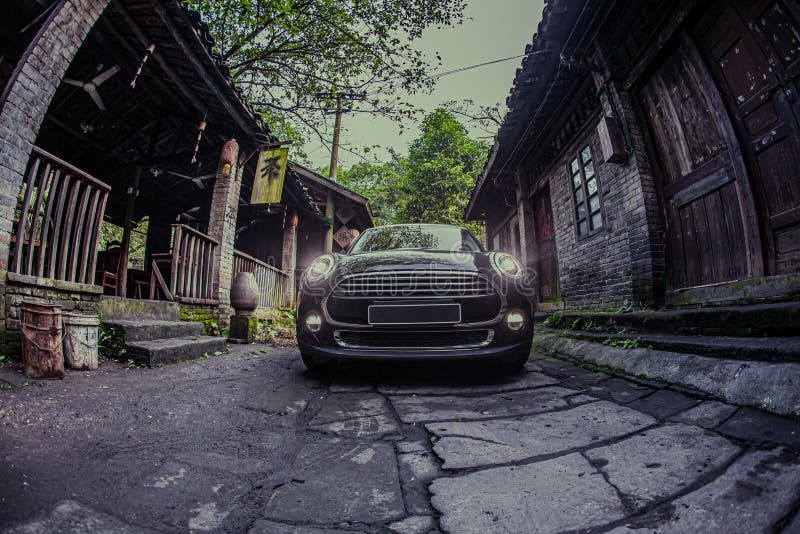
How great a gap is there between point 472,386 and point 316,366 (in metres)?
1.19

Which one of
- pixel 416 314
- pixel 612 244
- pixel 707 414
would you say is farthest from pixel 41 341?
pixel 612 244

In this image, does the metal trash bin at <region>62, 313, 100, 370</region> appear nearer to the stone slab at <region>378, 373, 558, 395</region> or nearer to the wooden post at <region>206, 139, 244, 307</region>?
the stone slab at <region>378, 373, 558, 395</region>

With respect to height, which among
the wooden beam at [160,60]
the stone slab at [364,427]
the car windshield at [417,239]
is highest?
the wooden beam at [160,60]

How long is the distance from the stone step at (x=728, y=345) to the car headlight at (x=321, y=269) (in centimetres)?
233

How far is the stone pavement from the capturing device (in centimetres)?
104

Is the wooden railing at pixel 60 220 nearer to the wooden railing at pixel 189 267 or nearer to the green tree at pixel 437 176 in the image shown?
the wooden railing at pixel 189 267

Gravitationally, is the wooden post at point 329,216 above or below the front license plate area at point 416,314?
above

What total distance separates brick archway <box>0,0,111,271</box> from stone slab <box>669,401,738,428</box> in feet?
13.9

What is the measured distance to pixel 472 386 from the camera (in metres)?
2.55

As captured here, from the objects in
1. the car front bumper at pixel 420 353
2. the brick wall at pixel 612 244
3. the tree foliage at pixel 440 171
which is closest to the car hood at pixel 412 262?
the car front bumper at pixel 420 353

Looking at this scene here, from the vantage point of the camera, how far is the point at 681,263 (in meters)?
3.71

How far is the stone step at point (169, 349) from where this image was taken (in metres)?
2.90

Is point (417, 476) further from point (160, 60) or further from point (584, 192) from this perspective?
point (160, 60)

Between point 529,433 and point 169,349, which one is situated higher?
point 169,349
